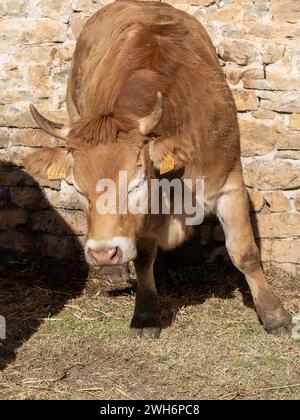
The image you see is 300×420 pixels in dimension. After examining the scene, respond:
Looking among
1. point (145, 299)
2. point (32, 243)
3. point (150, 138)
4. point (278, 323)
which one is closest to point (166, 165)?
point (150, 138)

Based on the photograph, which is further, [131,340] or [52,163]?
[131,340]

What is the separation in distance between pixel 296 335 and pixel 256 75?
197cm

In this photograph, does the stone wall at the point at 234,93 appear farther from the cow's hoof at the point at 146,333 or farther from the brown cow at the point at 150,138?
the cow's hoof at the point at 146,333

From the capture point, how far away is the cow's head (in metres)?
4.54

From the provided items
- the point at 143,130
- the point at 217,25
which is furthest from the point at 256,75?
the point at 143,130

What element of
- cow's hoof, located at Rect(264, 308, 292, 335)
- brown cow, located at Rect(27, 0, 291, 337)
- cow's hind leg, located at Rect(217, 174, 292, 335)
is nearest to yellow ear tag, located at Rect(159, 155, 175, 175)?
brown cow, located at Rect(27, 0, 291, 337)

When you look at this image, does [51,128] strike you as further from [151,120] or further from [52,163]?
[151,120]

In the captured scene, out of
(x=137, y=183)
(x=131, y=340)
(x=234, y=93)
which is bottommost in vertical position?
Result: (x=131, y=340)

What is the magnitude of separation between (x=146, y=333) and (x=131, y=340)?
0.11 m

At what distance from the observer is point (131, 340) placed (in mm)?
5375

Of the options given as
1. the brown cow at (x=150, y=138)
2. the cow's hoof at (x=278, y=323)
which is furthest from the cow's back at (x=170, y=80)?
the cow's hoof at (x=278, y=323)

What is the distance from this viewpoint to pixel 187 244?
665 cm

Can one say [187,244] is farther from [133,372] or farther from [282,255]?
[133,372]
